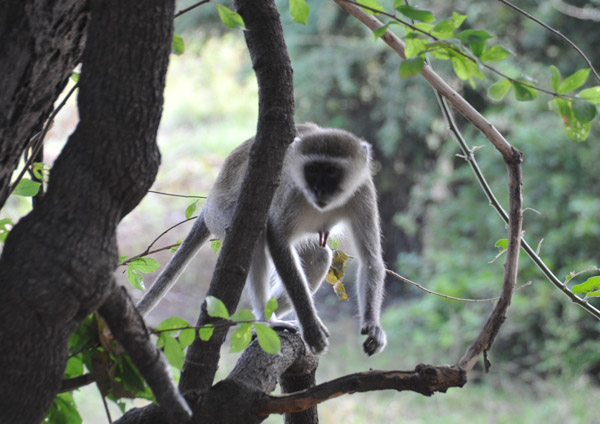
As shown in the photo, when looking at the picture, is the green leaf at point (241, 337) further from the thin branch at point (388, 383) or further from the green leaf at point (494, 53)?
the green leaf at point (494, 53)

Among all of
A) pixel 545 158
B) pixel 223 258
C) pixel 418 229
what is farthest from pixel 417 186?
pixel 223 258

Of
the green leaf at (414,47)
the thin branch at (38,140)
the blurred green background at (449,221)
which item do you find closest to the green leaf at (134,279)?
the thin branch at (38,140)

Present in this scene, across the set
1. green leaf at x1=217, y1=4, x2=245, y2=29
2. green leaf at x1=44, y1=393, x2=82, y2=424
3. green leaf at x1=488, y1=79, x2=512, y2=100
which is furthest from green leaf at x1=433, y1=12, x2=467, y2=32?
green leaf at x1=44, y1=393, x2=82, y2=424

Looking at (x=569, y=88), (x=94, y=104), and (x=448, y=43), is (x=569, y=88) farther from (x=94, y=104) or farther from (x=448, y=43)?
(x=94, y=104)

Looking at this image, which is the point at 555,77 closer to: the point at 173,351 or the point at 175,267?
the point at 173,351

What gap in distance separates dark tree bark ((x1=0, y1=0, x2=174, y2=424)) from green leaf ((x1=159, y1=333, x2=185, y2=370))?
0.18 m

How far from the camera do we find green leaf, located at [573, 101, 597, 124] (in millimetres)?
1390

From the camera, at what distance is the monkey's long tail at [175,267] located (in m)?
2.71

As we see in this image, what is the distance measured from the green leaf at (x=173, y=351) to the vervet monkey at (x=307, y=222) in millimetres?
1280

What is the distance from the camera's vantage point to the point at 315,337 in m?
2.51

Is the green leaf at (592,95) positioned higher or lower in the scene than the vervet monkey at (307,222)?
lower

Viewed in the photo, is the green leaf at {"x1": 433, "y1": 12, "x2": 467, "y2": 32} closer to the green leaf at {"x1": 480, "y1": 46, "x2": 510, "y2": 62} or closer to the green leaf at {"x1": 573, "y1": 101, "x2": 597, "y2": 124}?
the green leaf at {"x1": 480, "y1": 46, "x2": 510, "y2": 62}

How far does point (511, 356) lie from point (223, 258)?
6.32 metres

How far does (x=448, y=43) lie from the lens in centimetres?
129
